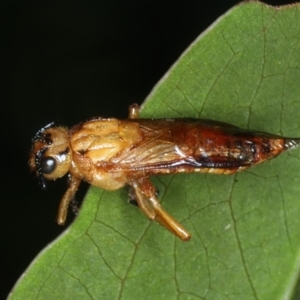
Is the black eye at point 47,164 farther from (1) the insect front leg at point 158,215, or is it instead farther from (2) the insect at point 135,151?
(1) the insect front leg at point 158,215

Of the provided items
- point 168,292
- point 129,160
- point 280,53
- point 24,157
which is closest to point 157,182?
point 129,160

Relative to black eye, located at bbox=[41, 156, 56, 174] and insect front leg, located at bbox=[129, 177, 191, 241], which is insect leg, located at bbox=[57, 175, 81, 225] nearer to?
black eye, located at bbox=[41, 156, 56, 174]

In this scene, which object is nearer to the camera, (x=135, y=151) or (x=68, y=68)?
(x=135, y=151)

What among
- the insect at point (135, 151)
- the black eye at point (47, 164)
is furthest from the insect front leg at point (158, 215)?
the black eye at point (47, 164)

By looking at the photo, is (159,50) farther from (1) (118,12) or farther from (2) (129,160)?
(2) (129,160)

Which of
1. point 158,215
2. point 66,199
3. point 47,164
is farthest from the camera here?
point 66,199

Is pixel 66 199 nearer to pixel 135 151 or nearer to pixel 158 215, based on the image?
pixel 135 151

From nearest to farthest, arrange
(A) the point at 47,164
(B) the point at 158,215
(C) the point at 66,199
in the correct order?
(B) the point at 158,215 < (A) the point at 47,164 < (C) the point at 66,199

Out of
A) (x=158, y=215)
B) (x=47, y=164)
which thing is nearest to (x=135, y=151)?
(x=47, y=164)
